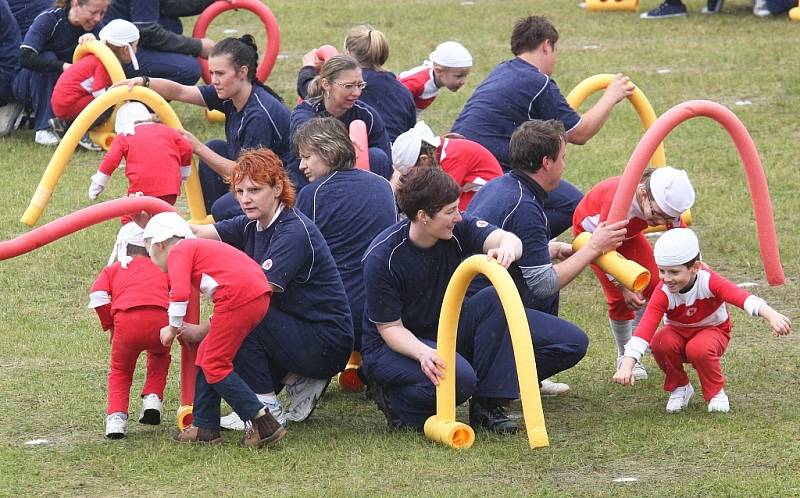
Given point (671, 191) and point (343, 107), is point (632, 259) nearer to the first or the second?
point (671, 191)

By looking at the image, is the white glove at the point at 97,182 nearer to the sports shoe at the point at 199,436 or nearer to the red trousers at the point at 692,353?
the sports shoe at the point at 199,436

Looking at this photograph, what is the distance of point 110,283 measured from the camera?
648cm

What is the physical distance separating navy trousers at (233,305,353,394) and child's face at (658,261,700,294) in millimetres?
1542

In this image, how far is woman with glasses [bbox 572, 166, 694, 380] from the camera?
670cm

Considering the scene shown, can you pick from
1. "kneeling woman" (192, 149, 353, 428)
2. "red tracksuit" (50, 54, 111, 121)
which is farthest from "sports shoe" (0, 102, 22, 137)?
"kneeling woman" (192, 149, 353, 428)

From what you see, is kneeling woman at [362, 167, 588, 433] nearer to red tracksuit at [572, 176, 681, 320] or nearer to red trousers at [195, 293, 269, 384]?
red trousers at [195, 293, 269, 384]

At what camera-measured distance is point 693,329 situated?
6.54 metres

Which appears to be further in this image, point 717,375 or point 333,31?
point 333,31

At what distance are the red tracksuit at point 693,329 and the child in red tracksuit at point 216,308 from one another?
1.84m

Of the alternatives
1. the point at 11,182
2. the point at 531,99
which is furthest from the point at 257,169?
the point at 11,182

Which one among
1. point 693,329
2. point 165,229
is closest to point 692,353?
point 693,329

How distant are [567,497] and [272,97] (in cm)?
407

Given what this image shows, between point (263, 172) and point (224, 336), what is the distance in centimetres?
78

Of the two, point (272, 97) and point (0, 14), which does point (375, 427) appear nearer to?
point (272, 97)
